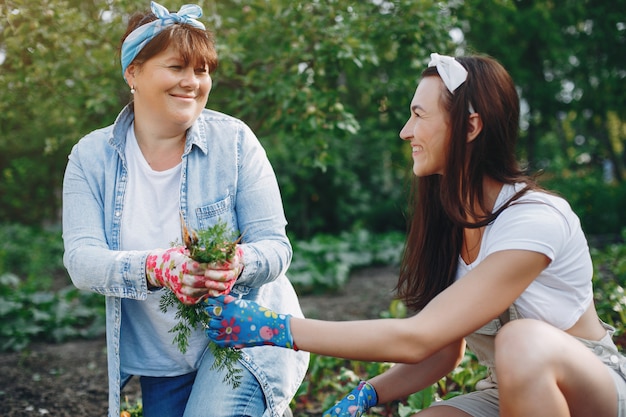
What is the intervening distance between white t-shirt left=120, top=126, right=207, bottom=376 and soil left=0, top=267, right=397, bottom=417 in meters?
0.64

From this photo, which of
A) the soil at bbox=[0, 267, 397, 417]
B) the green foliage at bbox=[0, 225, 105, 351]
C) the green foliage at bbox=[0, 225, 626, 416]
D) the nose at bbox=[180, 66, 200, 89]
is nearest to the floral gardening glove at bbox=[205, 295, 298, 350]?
the nose at bbox=[180, 66, 200, 89]

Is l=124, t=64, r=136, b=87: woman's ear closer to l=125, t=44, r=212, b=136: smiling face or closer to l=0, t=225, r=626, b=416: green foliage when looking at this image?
l=125, t=44, r=212, b=136: smiling face

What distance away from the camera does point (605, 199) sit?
9.80m

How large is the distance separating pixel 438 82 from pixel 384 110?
222 centimetres

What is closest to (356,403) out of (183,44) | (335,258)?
(183,44)

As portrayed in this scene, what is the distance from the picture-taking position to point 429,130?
210 centimetres

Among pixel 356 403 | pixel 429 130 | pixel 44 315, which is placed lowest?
pixel 44 315

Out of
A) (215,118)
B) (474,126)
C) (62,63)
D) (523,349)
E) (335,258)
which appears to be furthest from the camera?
(335,258)

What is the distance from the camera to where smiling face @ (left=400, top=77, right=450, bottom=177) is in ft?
6.84

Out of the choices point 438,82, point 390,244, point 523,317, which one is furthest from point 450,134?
point 390,244

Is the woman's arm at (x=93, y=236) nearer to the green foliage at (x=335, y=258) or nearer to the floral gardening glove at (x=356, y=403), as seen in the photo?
the floral gardening glove at (x=356, y=403)

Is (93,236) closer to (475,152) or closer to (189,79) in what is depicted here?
(189,79)

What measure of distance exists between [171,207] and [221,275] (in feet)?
1.80

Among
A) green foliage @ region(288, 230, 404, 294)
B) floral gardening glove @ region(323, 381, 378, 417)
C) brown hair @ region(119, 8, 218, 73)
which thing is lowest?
green foliage @ region(288, 230, 404, 294)
